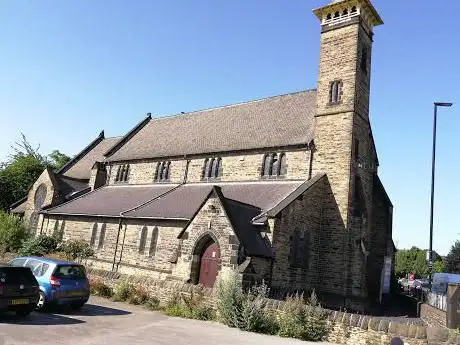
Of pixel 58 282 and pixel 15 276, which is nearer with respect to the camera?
pixel 15 276

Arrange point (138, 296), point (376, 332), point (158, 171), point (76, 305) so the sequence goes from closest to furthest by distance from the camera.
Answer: point (376, 332) → point (76, 305) → point (138, 296) → point (158, 171)

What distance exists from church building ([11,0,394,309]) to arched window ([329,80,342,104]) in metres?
0.07

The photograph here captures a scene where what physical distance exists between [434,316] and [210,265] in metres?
9.52

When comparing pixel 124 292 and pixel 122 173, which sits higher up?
pixel 122 173

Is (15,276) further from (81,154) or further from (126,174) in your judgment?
(81,154)

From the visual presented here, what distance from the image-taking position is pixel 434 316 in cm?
1677

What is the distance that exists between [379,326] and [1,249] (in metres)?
27.9

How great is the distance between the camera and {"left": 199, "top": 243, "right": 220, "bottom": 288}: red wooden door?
19297 millimetres

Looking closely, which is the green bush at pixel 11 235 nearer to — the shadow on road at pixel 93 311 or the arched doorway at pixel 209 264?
the arched doorway at pixel 209 264

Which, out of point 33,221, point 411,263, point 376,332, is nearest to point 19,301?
point 376,332

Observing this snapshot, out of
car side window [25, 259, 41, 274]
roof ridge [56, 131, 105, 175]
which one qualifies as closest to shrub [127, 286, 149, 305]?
car side window [25, 259, 41, 274]

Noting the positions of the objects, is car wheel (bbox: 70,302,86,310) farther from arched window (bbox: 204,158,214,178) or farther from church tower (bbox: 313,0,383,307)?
arched window (bbox: 204,158,214,178)

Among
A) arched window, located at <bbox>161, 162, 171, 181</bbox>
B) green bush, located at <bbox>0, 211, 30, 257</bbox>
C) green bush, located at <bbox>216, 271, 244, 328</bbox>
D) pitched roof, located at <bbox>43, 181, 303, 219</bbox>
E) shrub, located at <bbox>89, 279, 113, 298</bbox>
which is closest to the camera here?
green bush, located at <bbox>216, 271, 244, 328</bbox>

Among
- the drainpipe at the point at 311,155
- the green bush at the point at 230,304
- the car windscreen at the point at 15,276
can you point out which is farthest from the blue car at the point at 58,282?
the drainpipe at the point at 311,155
